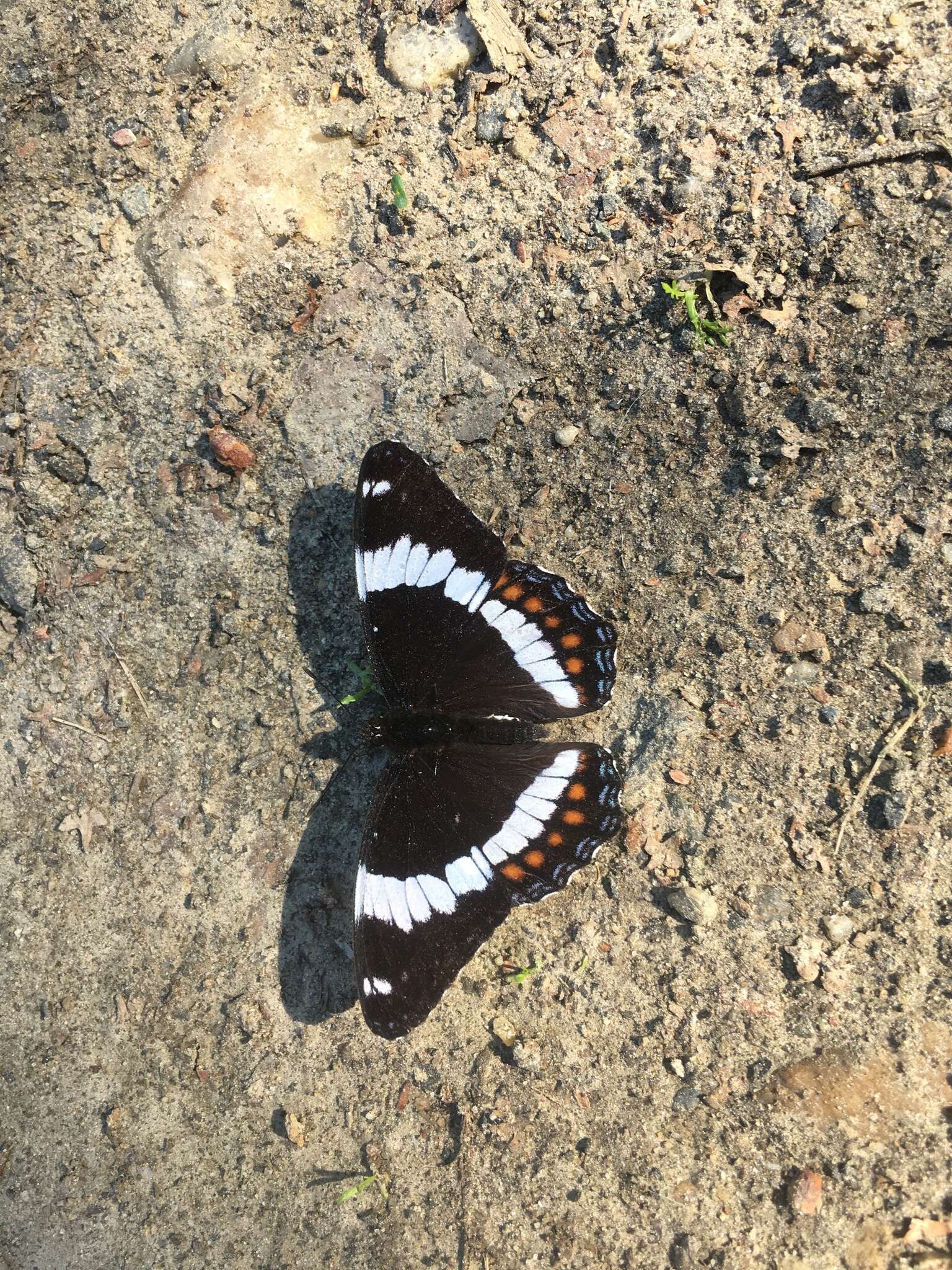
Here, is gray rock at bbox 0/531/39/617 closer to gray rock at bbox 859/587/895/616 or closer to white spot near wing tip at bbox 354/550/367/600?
white spot near wing tip at bbox 354/550/367/600

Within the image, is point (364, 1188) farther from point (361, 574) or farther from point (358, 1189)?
point (361, 574)

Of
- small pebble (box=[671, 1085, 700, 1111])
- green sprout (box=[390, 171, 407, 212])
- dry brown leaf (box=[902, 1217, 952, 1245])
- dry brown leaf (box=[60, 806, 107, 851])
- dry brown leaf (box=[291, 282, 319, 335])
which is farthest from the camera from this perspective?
dry brown leaf (box=[60, 806, 107, 851])

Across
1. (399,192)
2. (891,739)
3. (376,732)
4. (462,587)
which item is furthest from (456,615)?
(399,192)

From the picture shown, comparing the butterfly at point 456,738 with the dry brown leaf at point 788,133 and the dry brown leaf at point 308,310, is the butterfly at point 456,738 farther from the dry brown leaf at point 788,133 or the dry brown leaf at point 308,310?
the dry brown leaf at point 788,133

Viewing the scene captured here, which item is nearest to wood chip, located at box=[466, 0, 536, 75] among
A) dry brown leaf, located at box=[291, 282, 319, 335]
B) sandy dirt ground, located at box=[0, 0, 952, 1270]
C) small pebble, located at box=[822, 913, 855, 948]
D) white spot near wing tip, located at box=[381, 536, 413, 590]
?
sandy dirt ground, located at box=[0, 0, 952, 1270]

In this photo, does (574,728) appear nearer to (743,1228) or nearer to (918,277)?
(743,1228)

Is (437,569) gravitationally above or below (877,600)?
below

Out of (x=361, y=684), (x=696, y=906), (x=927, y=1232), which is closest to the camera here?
(x=927, y=1232)
